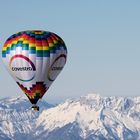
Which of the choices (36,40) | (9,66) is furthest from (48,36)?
(9,66)

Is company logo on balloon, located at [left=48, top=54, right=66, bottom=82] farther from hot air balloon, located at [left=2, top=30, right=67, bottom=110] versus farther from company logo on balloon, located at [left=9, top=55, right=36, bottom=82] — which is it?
company logo on balloon, located at [left=9, top=55, right=36, bottom=82]

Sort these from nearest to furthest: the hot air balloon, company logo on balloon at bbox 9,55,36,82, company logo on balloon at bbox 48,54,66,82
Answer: company logo on balloon at bbox 9,55,36,82
the hot air balloon
company logo on balloon at bbox 48,54,66,82

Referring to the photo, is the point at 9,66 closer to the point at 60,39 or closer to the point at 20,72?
the point at 20,72

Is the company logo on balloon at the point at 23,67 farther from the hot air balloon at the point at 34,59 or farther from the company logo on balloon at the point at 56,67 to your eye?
the company logo on balloon at the point at 56,67

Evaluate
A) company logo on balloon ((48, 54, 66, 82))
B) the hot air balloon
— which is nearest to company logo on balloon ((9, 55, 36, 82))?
the hot air balloon

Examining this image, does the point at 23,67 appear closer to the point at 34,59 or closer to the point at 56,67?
the point at 34,59

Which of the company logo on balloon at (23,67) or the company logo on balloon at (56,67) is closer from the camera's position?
the company logo on balloon at (23,67)

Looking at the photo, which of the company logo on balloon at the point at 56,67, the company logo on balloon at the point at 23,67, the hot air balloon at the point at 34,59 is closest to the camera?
the company logo on balloon at the point at 23,67

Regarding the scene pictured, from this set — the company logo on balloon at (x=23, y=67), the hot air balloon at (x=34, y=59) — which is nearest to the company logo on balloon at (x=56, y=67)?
the hot air balloon at (x=34, y=59)
